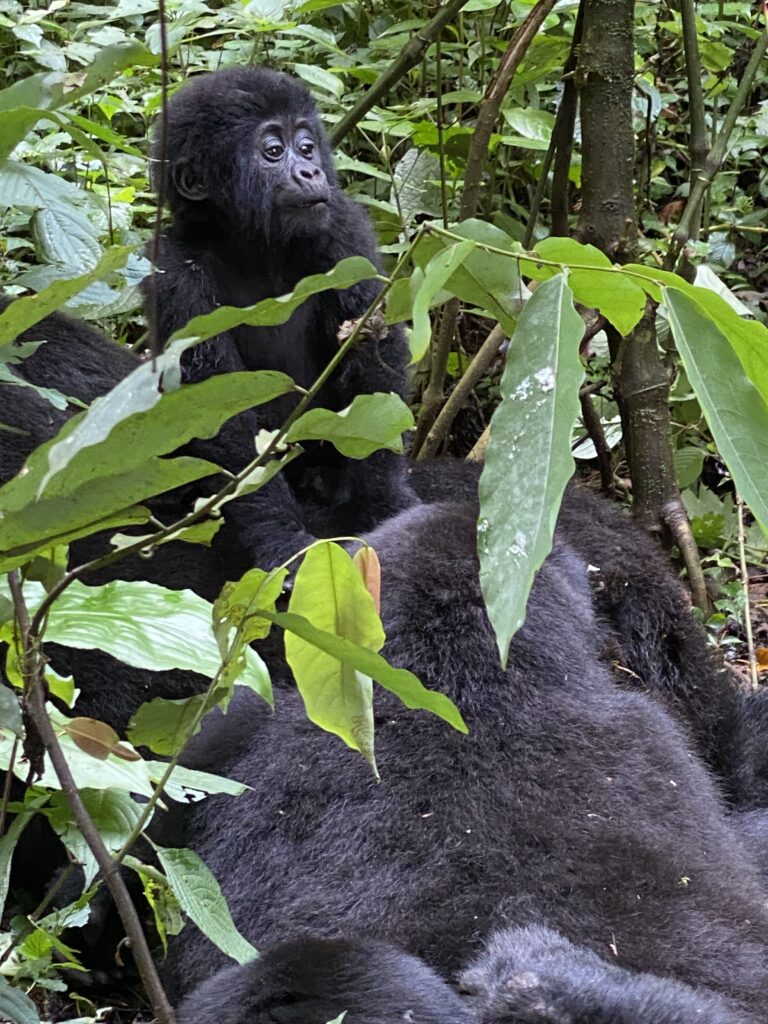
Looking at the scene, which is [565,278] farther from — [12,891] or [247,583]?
[12,891]

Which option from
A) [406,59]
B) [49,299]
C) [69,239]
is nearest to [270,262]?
[406,59]

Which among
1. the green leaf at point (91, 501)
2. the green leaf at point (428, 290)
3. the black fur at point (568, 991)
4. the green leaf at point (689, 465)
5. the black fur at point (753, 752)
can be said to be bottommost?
the green leaf at point (689, 465)

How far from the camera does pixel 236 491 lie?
118 cm

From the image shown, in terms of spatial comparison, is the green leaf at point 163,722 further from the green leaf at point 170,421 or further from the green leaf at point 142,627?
the green leaf at point 170,421

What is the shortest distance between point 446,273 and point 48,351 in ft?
6.10

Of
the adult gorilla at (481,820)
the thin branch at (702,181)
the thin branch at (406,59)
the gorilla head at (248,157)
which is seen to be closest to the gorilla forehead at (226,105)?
the gorilla head at (248,157)

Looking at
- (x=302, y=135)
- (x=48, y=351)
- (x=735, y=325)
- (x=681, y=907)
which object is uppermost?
(x=735, y=325)

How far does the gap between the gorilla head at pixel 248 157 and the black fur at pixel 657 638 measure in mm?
869

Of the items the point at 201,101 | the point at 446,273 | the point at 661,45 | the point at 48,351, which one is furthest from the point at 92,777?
the point at 661,45

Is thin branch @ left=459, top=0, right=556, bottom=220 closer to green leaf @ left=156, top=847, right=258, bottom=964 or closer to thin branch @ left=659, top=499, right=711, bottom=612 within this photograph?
thin branch @ left=659, top=499, right=711, bottom=612

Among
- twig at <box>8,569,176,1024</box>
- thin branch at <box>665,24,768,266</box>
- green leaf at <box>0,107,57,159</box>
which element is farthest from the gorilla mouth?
twig at <box>8,569,176,1024</box>

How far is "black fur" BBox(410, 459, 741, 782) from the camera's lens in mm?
2842

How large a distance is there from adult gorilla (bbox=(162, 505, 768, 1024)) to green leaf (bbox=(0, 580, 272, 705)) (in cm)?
45

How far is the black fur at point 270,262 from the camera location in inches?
124
